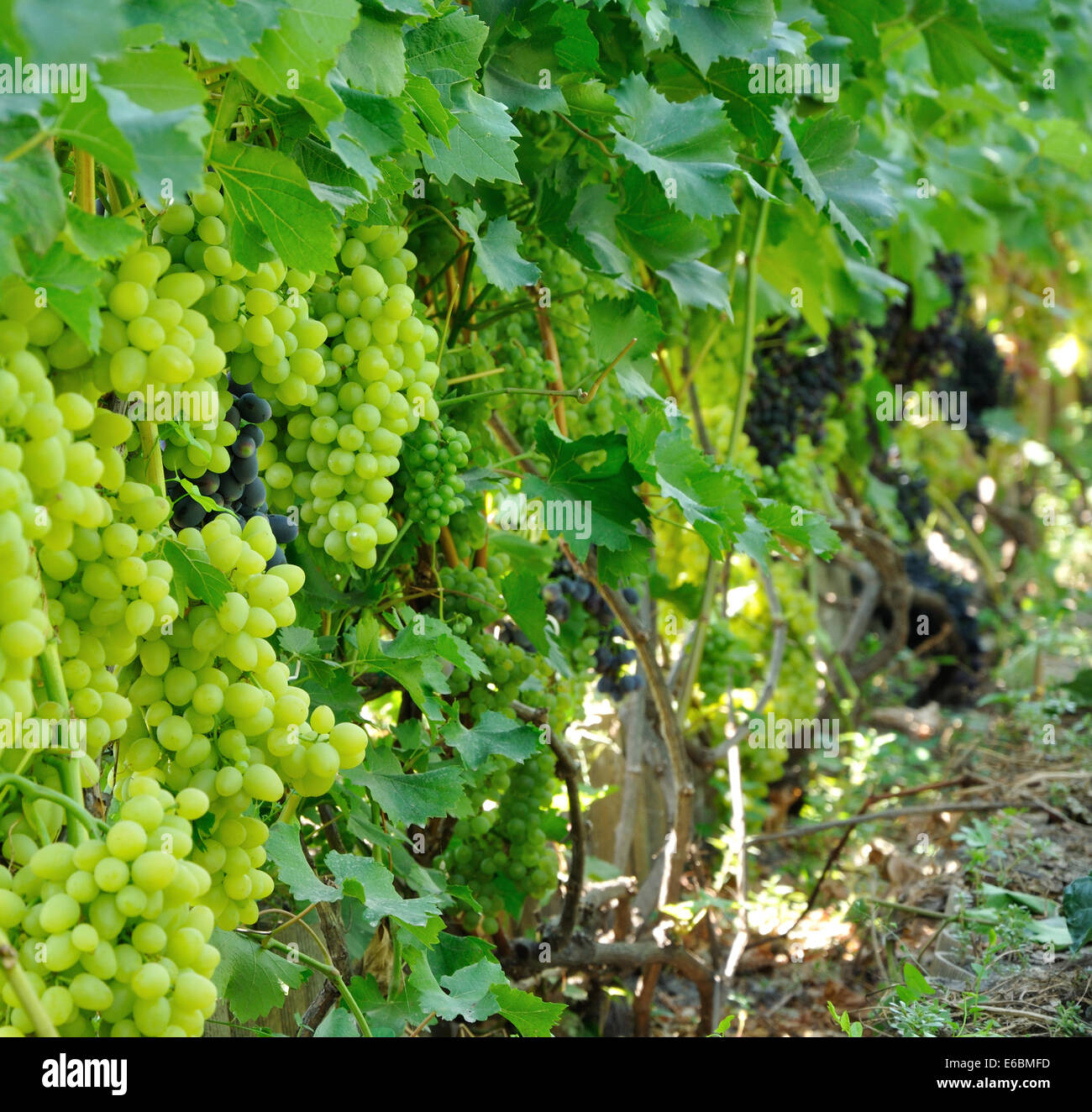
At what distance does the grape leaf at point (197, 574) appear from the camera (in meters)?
0.68

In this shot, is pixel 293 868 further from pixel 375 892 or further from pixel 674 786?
pixel 674 786

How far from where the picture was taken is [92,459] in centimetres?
58

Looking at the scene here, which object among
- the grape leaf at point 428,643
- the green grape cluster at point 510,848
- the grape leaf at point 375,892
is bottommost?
the green grape cluster at point 510,848

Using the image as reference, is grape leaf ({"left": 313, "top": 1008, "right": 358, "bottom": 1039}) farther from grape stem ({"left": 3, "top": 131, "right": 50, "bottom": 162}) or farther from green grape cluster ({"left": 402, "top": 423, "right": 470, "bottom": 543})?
grape stem ({"left": 3, "top": 131, "right": 50, "bottom": 162})

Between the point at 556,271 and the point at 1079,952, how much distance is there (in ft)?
3.67

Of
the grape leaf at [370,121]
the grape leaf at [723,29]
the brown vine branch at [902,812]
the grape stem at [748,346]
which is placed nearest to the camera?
the grape leaf at [370,121]

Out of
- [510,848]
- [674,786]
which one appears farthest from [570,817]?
[674,786]

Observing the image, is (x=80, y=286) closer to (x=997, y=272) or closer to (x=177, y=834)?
(x=177, y=834)

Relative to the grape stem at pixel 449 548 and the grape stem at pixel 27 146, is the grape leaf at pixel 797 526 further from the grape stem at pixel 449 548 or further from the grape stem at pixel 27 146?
the grape stem at pixel 27 146

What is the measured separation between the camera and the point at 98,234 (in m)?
0.58

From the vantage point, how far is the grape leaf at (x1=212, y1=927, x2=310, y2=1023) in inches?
34.9

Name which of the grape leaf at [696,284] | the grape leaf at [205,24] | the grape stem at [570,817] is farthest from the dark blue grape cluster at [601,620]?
the grape leaf at [205,24]

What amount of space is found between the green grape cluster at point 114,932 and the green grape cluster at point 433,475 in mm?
544

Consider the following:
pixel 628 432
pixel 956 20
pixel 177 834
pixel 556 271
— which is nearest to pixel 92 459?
pixel 177 834
